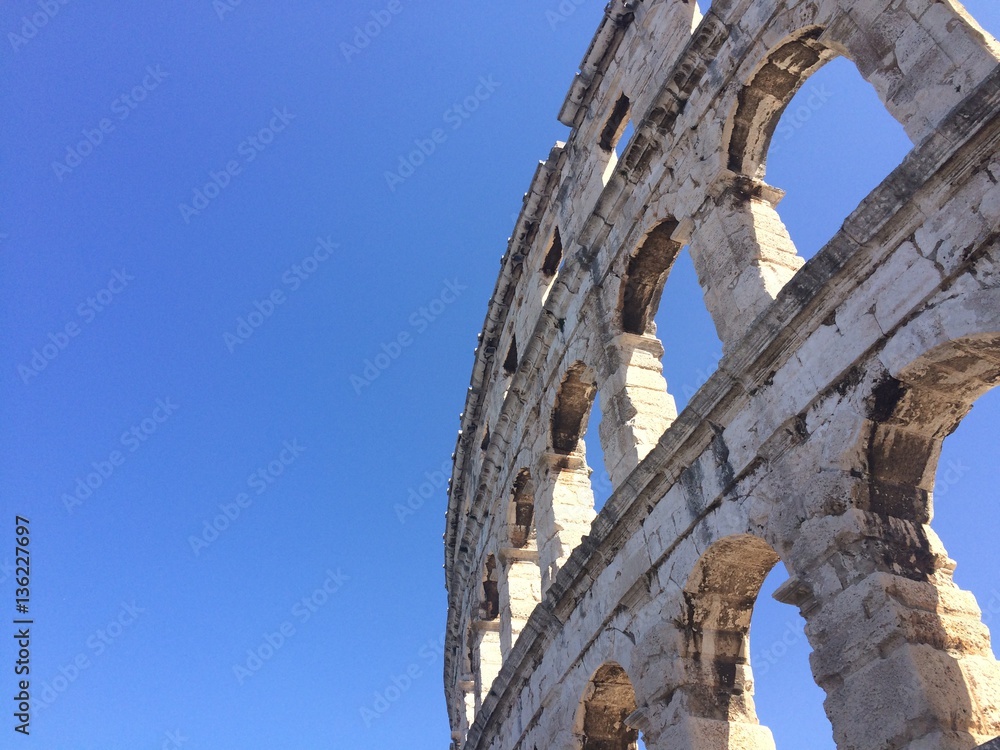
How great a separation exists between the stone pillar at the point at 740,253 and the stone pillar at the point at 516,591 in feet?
15.7

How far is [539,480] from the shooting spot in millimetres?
9219

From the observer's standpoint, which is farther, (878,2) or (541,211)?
(541,211)

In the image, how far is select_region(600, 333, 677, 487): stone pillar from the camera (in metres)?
7.11

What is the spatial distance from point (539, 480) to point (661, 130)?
424 centimetres

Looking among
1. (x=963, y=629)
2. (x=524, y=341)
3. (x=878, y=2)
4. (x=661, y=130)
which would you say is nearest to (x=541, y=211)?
(x=524, y=341)

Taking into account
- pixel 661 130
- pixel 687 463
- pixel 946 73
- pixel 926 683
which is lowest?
pixel 926 683

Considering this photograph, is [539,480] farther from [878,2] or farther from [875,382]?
[878,2]

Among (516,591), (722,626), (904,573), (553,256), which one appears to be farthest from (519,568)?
(904,573)

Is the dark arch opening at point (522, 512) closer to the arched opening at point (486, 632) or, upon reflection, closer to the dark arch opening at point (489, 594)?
the arched opening at point (486, 632)

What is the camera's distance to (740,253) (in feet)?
20.4

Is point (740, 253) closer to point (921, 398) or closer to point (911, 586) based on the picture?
point (921, 398)

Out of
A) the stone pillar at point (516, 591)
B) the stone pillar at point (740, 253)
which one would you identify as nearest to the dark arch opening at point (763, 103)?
the stone pillar at point (740, 253)

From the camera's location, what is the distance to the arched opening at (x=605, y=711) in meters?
6.85

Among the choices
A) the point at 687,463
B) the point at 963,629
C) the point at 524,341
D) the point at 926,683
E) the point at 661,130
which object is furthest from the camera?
the point at 524,341
